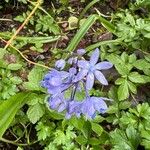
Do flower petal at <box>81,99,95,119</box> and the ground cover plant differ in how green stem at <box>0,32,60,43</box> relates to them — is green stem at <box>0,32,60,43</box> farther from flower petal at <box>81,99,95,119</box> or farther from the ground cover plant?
flower petal at <box>81,99,95,119</box>

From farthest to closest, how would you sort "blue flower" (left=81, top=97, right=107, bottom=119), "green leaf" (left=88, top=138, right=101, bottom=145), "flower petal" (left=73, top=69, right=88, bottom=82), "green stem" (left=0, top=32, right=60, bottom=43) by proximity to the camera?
1. "green stem" (left=0, top=32, right=60, bottom=43)
2. "green leaf" (left=88, top=138, right=101, bottom=145)
3. "blue flower" (left=81, top=97, right=107, bottom=119)
4. "flower petal" (left=73, top=69, right=88, bottom=82)

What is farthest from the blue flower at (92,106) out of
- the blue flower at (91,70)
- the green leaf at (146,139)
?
the green leaf at (146,139)

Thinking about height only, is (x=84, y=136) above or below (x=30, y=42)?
below

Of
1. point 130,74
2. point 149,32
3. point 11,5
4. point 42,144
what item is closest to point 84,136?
point 42,144

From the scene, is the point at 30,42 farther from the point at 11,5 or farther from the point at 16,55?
the point at 11,5

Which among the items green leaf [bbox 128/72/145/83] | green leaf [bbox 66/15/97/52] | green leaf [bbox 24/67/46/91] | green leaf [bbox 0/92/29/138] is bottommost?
green leaf [bbox 128/72/145/83]

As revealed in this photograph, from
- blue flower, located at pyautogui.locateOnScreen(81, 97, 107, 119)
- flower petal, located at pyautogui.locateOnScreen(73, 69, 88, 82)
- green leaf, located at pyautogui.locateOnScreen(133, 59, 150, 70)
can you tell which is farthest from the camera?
green leaf, located at pyautogui.locateOnScreen(133, 59, 150, 70)

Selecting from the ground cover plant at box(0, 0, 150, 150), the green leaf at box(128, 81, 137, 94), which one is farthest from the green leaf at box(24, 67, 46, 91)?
the green leaf at box(128, 81, 137, 94)
